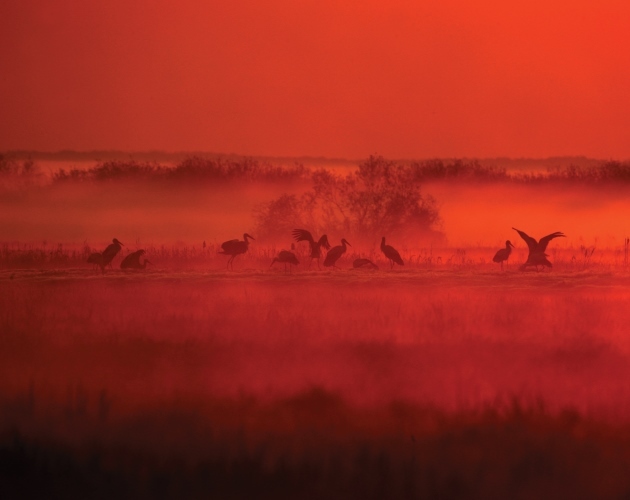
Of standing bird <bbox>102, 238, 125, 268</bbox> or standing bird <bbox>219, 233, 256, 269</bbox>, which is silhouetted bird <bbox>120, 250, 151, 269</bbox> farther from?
standing bird <bbox>219, 233, 256, 269</bbox>

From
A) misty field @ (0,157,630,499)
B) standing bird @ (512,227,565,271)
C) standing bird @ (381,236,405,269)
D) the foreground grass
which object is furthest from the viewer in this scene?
standing bird @ (381,236,405,269)

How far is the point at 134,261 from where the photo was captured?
581 cm

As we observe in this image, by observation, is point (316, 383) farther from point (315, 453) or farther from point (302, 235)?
point (302, 235)

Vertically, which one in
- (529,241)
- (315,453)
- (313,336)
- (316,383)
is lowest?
(315,453)

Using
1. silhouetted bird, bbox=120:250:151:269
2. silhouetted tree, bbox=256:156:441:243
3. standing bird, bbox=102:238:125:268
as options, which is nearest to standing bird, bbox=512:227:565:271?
silhouetted tree, bbox=256:156:441:243

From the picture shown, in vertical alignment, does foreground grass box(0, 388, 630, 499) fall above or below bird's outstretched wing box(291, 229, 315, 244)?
below

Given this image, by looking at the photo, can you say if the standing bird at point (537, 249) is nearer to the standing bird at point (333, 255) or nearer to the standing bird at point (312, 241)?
the standing bird at point (333, 255)

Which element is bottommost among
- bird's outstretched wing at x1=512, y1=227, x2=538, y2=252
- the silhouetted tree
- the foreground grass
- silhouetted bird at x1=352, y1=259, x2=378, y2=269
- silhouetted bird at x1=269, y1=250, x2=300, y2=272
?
the foreground grass

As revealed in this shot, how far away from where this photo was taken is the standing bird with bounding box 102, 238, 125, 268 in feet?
19.0

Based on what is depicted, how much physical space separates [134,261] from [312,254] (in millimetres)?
1082

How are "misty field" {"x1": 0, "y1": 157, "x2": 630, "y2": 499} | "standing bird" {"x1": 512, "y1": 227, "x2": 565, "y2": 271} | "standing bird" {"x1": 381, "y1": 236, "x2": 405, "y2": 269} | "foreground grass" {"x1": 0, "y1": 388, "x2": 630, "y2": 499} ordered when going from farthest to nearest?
"standing bird" {"x1": 381, "y1": 236, "x2": 405, "y2": 269} → "standing bird" {"x1": 512, "y1": 227, "x2": 565, "y2": 271} → "misty field" {"x1": 0, "y1": 157, "x2": 630, "y2": 499} → "foreground grass" {"x1": 0, "y1": 388, "x2": 630, "y2": 499}

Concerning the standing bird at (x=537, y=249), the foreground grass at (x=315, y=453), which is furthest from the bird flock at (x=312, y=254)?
the foreground grass at (x=315, y=453)

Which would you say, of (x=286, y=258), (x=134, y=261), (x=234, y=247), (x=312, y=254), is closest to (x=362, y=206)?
(x=312, y=254)

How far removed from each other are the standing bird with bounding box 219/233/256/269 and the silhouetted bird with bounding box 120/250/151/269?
47 centimetres
